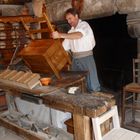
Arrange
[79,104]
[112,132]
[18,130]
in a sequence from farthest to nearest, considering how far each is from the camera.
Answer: [18,130] → [112,132] → [79,104]

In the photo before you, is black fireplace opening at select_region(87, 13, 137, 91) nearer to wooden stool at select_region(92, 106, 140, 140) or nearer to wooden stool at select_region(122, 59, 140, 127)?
wooden stool at select_region(122, 59, 140, 127)

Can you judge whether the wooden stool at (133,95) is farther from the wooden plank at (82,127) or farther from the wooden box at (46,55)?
the wooden plank at (82,127)

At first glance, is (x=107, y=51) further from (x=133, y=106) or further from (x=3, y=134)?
(x=3, y=134)

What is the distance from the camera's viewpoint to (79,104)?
230 cm

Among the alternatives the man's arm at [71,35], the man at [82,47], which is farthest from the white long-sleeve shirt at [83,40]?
the man's arm at [71,35]

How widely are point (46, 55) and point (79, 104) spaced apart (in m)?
0.83

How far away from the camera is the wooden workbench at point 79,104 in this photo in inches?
87.8

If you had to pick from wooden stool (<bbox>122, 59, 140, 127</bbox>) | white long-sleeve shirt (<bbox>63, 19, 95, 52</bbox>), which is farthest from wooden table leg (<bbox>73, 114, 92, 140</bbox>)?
wooden stool (<bbox>122, 59, 140, 127</bbox>)

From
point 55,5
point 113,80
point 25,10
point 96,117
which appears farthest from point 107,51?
point 96,117

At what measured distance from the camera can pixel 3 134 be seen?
3580mm

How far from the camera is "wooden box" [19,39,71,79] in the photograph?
9.51ft

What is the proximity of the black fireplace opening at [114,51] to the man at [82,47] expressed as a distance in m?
1.34

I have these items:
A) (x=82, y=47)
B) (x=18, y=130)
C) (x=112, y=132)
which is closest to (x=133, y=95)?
(x=82, y=47)

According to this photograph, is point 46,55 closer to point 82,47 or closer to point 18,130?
point 82,47
